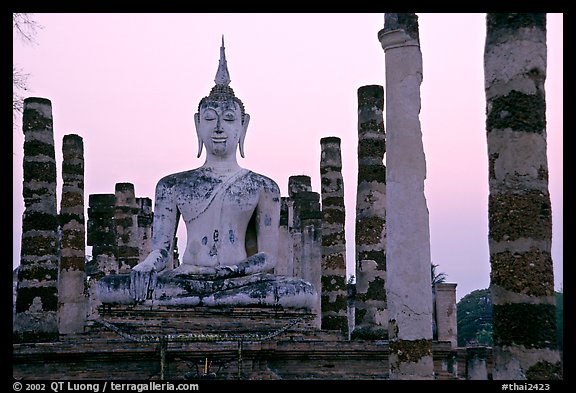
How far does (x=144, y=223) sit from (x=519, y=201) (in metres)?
20.3

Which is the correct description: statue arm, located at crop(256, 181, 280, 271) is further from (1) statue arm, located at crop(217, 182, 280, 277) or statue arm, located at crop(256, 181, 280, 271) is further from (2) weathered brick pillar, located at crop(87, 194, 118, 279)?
(2) weathered brick pillar, located at crop(87, 194, 118, 279)

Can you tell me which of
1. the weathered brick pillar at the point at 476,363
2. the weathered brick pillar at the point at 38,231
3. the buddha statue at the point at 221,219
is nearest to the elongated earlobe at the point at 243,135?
the buddha statue at the point at 221,219

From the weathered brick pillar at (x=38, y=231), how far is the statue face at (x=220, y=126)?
2798 millimetres

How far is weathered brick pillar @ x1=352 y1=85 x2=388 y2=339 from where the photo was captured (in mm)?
14141

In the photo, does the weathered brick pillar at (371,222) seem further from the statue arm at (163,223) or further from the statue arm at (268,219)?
the statue arm at (163,223)

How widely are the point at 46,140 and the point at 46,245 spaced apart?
1.84 meters

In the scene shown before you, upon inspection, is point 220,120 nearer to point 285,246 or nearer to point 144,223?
point 144,223

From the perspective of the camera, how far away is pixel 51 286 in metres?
13.5

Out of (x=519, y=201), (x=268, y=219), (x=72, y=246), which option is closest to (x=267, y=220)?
(x=268, y=219)

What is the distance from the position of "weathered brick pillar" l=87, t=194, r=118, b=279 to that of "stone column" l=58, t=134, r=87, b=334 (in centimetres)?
246

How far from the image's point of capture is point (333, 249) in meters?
17.1

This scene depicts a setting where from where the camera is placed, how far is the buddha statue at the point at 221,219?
12.0 meters
